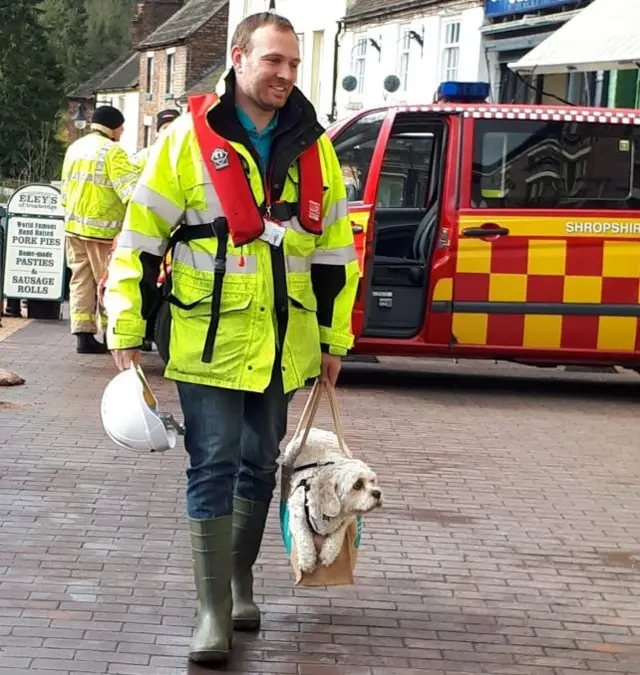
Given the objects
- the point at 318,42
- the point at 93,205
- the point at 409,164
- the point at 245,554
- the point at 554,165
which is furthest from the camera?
the point at 318,42

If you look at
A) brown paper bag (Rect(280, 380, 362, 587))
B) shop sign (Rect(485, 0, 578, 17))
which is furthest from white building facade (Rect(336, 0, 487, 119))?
brown paper bag (Rect(280, 380, 362, 587))

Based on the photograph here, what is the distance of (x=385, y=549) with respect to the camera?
6.09 meters

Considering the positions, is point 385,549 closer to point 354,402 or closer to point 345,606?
point 345,606

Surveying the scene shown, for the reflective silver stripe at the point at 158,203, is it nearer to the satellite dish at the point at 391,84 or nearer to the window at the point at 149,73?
the satellite dish at the point at 391,84

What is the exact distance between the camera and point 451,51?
26.3m

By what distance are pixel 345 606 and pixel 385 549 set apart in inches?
33.9

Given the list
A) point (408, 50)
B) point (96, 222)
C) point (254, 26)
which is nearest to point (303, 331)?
point (254, 26)

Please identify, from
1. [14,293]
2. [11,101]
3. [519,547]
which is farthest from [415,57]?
[11,101]

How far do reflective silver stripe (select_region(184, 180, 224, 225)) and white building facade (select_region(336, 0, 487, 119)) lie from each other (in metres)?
19.2

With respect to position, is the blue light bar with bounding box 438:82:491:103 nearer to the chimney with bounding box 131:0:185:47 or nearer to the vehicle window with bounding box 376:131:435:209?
the vehicle window with bounding box 376:131:435:209

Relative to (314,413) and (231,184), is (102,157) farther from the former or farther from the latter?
(231,184)

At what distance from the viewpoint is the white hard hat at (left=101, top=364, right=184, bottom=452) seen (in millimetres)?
4500

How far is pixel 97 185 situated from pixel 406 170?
2.45 meters

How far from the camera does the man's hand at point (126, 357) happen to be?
4511mm
